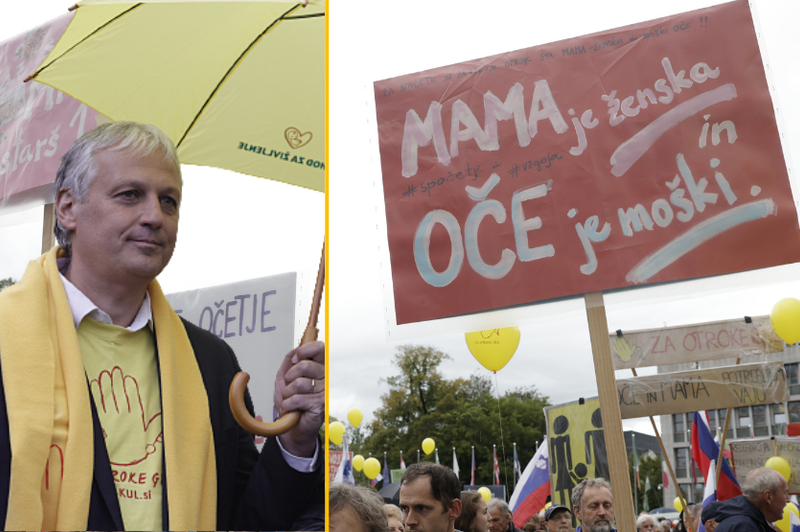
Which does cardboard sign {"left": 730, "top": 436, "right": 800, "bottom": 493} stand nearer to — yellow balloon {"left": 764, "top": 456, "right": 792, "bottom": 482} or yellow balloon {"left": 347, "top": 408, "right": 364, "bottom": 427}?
yellow balloon {"left": 764, "top": 456, "right": 792, "bottom": 482}

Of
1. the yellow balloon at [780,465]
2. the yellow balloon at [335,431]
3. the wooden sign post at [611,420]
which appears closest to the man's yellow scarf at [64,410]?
the wooden sign post at [611,420]

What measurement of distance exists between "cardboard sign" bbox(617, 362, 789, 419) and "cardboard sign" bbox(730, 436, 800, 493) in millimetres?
1131

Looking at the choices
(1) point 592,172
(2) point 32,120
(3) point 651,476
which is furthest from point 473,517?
(3) point 651,476

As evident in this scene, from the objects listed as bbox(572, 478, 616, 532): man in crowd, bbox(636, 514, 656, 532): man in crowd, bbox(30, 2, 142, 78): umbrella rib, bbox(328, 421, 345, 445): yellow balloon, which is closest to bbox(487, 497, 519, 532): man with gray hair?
bbox(572, 478, 616, 532): man in crowd

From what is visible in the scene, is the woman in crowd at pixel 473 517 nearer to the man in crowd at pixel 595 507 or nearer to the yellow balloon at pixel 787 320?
the man in crowd at pixel 595 507

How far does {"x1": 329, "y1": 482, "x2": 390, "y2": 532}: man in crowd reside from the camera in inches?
79.0

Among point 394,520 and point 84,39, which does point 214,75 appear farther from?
point 394,520

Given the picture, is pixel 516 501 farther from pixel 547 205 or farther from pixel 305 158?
pixel 305 158

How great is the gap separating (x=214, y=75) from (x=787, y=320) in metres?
4.69

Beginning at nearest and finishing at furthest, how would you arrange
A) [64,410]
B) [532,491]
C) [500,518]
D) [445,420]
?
1. [64,410]
2. [500,518]
3. [532,491]
4. [445,420]

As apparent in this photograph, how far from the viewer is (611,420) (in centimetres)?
→ 248

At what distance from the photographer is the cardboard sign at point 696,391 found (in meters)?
3.66

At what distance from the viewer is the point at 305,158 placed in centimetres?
195

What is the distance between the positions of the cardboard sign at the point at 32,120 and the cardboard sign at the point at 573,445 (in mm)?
4623
